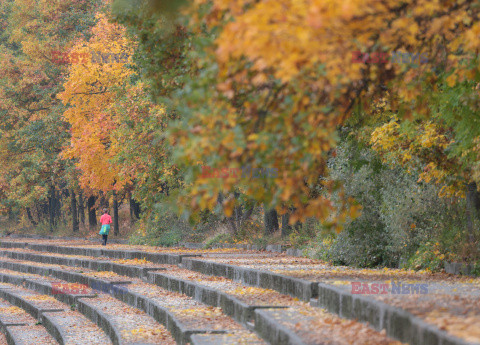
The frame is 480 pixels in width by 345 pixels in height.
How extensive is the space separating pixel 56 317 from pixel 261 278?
4.62 meters

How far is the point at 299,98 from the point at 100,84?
2737 cm

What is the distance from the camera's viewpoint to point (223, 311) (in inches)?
358

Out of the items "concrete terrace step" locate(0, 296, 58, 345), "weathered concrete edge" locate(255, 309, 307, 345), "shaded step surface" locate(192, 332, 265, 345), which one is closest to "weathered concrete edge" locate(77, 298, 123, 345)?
"concrete terrace step" locate(0, 296, 58, 345)

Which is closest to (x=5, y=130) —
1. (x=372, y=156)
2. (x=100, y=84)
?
(x=100, y=84)

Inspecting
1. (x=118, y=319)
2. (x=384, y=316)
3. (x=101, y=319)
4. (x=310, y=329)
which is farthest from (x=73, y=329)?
(x=384, y=316)

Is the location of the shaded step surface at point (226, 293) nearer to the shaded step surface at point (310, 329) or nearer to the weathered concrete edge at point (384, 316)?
the shaded step surface at point (310, 329)

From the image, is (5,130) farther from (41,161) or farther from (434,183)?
(434,183)

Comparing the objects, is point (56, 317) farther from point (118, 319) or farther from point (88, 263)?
point (88, 263)

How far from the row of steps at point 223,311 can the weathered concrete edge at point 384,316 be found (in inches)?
4.5

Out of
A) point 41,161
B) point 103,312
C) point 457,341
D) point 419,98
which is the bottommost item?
point 103,312

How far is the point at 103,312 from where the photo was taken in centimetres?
1136

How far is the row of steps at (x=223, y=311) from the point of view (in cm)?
593

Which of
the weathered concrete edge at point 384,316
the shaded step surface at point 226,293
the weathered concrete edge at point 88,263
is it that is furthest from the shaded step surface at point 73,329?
the weathered concrete edge at point 384,316

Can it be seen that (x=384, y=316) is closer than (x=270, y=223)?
Yes
